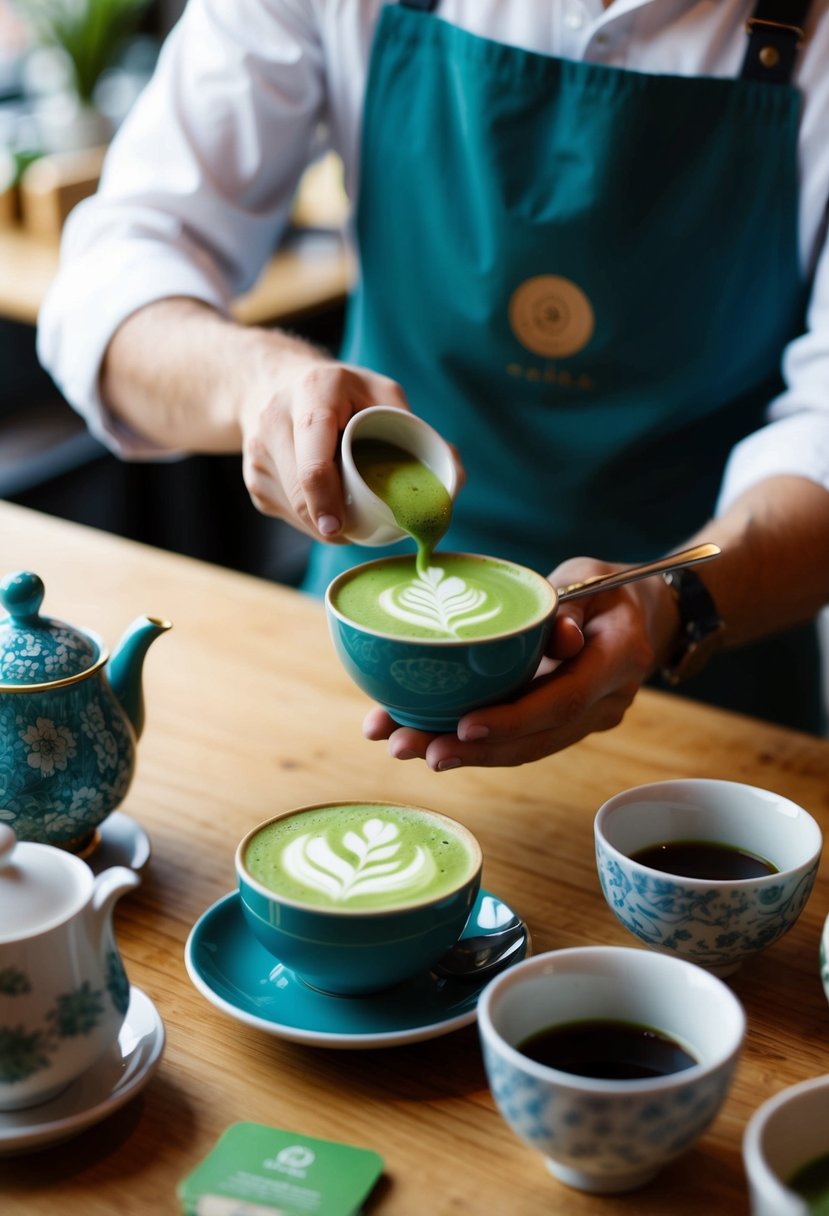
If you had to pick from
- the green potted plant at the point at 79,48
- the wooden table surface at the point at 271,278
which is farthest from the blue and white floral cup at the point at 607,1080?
the green potted plant at the point at 79,48

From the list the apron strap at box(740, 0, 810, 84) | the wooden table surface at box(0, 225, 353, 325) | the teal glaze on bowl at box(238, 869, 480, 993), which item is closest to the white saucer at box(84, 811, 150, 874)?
the teal glaze on bowl at box(238, 869, 480, 993)

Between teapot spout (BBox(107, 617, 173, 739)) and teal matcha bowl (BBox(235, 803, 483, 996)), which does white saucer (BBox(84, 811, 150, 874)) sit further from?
teal matcha bowl (BBox(235, 803, 483, 996))

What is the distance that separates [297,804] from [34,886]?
439mm

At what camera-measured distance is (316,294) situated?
3.40 m

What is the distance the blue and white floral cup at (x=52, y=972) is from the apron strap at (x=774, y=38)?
1330 mm

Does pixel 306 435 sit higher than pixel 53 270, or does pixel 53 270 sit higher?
pixel 306 435

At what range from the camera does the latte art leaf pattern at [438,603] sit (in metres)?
1.18

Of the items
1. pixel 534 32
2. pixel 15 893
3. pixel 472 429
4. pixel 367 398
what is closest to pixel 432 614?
pixel 367 398

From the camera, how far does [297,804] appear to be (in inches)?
52.4

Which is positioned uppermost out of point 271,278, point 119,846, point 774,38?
point 774,38

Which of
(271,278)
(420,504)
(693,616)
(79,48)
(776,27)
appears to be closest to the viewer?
(420,504)

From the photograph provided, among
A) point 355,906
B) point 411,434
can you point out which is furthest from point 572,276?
point 355,906

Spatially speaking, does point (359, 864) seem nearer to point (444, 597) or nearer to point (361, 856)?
point (361, 856)

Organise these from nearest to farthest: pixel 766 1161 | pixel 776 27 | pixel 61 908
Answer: pixel 766 1161
pixel 61 908
pixel 776 27
